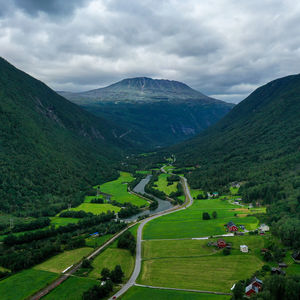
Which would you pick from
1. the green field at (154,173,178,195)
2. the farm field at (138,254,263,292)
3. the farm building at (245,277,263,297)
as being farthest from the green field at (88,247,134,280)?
the green field at (154,173,178,195)

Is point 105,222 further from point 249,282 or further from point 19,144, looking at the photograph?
point 19,144

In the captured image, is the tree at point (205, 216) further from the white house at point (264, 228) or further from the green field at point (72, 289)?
the green field at point (72, 289)

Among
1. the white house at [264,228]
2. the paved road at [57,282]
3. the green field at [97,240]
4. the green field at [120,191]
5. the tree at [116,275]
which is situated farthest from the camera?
the green field at [120,191]

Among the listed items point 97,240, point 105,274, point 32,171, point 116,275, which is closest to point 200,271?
point 116,275

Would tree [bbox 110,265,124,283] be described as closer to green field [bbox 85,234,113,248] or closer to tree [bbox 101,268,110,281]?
tree [bbox 101,268,110,281]

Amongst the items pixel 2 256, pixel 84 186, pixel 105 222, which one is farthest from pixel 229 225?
pixel 84 186

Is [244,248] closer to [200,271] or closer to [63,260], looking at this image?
[200,271]

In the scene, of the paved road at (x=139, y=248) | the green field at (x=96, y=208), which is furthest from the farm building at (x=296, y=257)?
the green field at (x=96, y=208)
